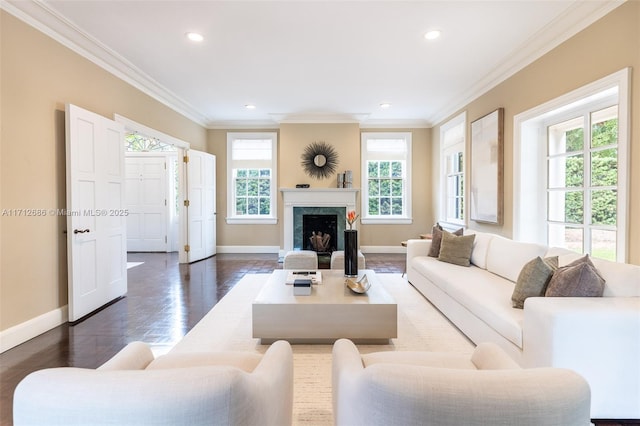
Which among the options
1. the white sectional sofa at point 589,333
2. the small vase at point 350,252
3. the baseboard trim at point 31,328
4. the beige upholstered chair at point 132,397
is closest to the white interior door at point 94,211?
the baseboard trim at point 31,328

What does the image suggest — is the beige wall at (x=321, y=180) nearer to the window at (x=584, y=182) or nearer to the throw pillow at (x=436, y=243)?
the throw pillow at (x=436, y=243)

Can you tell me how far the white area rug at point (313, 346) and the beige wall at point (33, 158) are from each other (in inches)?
55.5

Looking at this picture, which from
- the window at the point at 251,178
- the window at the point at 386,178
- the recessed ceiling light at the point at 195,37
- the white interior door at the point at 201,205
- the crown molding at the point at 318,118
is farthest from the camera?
the window at the point at 251,178

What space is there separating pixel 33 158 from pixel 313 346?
2.88 meters

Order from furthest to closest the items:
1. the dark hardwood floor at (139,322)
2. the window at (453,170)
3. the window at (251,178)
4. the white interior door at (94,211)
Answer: the window at (251,178) < the window at (453,170) < the white interior door at (94,211) < the dark hardwood floor at (139,322)

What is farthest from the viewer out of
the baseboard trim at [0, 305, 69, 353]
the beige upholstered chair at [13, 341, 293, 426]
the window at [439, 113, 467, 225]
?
the window at [439, 113, 467, 225]

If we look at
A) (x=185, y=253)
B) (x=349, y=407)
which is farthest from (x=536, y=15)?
(x=185, y=253)

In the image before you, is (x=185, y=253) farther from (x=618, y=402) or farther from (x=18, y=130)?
(x=618, y=402)

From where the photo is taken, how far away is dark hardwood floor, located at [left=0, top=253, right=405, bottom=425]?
2297mm

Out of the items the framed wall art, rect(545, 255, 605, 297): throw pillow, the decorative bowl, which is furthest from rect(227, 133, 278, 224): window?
rect(545, 255, 605, 297): throw pillow

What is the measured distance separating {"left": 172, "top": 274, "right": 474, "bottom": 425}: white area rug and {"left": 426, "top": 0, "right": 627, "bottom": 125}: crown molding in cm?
283

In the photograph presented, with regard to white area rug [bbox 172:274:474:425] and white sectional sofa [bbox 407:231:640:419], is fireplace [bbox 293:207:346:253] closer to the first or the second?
white area rug [bbox 172:274:474:425]

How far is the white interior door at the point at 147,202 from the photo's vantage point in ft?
23.8

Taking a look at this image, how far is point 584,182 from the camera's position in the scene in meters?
2.93
